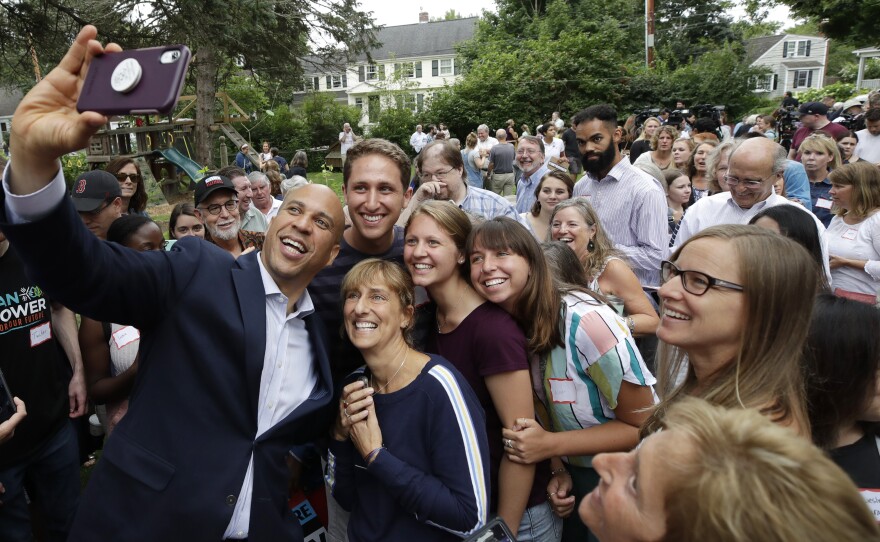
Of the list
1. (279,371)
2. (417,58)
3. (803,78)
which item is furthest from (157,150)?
(803,78)

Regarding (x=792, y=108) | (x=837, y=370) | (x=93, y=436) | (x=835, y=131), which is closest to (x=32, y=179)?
(x=837, y=370)

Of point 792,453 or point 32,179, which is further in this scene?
point 32,179

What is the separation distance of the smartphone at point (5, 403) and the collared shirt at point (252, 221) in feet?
11.3

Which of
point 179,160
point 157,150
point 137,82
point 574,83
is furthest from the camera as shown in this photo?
point 574,83

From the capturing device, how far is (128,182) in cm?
521

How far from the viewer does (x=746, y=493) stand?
90 centimetres

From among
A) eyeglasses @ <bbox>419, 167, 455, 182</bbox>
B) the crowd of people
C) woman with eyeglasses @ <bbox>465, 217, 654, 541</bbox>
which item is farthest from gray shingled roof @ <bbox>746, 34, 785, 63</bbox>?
woman with eyeglasses @ <bbox>465, 217, 654, 541</bbox>

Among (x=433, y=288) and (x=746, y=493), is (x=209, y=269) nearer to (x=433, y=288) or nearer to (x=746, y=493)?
(x=433, y=288)

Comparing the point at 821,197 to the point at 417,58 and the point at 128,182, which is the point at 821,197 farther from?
the point at 417,58

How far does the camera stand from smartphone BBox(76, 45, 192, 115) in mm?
1259

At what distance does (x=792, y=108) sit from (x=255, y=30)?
16106 millimetres

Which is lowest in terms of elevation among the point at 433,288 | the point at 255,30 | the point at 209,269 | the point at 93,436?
the point at 93,436

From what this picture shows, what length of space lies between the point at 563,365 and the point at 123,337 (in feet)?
7.69

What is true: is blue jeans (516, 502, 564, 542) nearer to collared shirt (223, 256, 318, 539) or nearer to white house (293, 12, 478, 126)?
collared shirt (223, 256, 318, 539)
